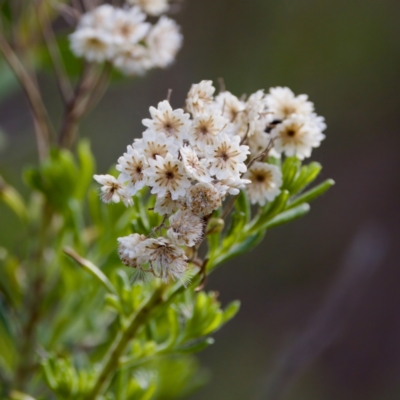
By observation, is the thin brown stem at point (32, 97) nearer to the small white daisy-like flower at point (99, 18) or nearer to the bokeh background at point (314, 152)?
the small white daisy-like flower at point (99, 18)

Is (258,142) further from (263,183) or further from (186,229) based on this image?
(186,229)

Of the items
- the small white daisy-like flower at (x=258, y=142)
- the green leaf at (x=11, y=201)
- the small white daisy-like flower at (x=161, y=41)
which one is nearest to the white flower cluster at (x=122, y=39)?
the small white daisy-like flower at (x=161, y=41)

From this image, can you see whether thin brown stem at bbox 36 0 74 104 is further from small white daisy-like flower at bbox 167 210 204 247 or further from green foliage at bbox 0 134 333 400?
small white daisy-like flower at bbox 167 210 204 247

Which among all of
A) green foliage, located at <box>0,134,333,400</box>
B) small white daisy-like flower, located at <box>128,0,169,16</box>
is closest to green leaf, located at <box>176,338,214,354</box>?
green foliage, located at <box>0,134,333,400</box>

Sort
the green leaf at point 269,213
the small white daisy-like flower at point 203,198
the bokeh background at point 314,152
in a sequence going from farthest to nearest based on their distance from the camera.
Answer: the bokeh background at point 314,152 → the green leaf at point 269,213 → the small white daisy-like flower at point 203,198

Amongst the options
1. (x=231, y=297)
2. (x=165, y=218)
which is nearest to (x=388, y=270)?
(x=231, y=297)

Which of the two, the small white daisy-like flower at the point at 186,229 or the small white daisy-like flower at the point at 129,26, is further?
the small white daisy-like flower at the point at 129,26

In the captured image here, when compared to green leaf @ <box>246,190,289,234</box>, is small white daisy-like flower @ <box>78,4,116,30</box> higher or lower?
higher

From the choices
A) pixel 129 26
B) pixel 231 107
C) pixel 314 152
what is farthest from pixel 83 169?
pixel 314 152
